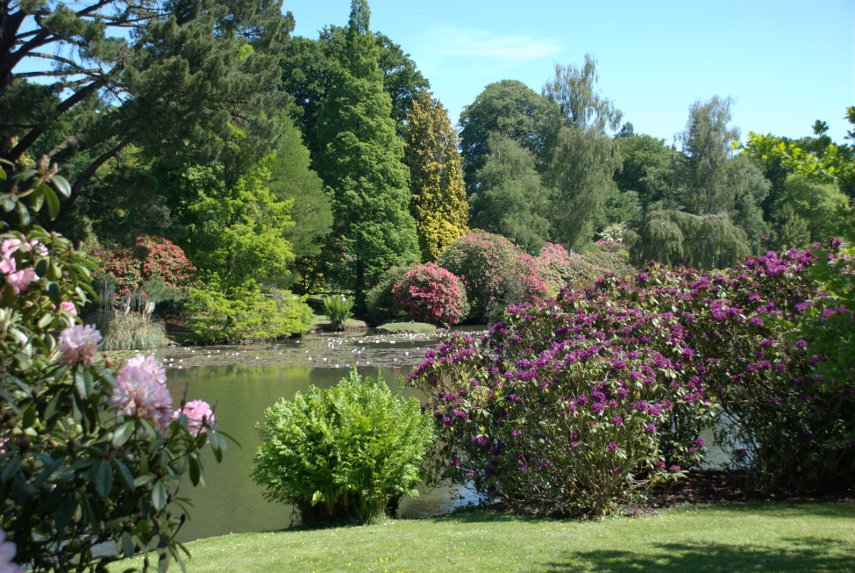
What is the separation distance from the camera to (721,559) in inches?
188

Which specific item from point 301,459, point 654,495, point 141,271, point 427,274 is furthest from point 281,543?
point 427,274

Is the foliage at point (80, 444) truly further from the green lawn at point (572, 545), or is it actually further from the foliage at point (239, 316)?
the foliage at point (239, 316)

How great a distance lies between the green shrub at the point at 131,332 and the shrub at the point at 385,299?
11.3 meters

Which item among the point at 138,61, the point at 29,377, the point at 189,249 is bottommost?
the point at 29,377

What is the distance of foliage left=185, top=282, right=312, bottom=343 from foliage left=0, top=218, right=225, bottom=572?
74.9 feet

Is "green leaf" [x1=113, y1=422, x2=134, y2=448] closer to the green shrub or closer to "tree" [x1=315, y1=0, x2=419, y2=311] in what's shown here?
the green shrub

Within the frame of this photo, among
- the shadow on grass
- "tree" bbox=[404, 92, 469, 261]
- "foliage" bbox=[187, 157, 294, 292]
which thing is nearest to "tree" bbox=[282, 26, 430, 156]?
"tree" bbox=[404, 92, 469, 261]

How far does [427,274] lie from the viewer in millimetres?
31203

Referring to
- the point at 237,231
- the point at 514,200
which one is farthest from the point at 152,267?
the point at 514,200

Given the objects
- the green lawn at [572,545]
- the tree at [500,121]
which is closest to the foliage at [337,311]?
the tree at [500,121]

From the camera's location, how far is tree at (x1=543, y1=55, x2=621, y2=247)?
3803cm

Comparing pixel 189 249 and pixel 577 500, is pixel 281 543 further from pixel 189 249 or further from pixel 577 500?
pixel 189 249

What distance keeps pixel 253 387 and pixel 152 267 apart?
1123 cm

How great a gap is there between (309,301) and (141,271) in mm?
12305
